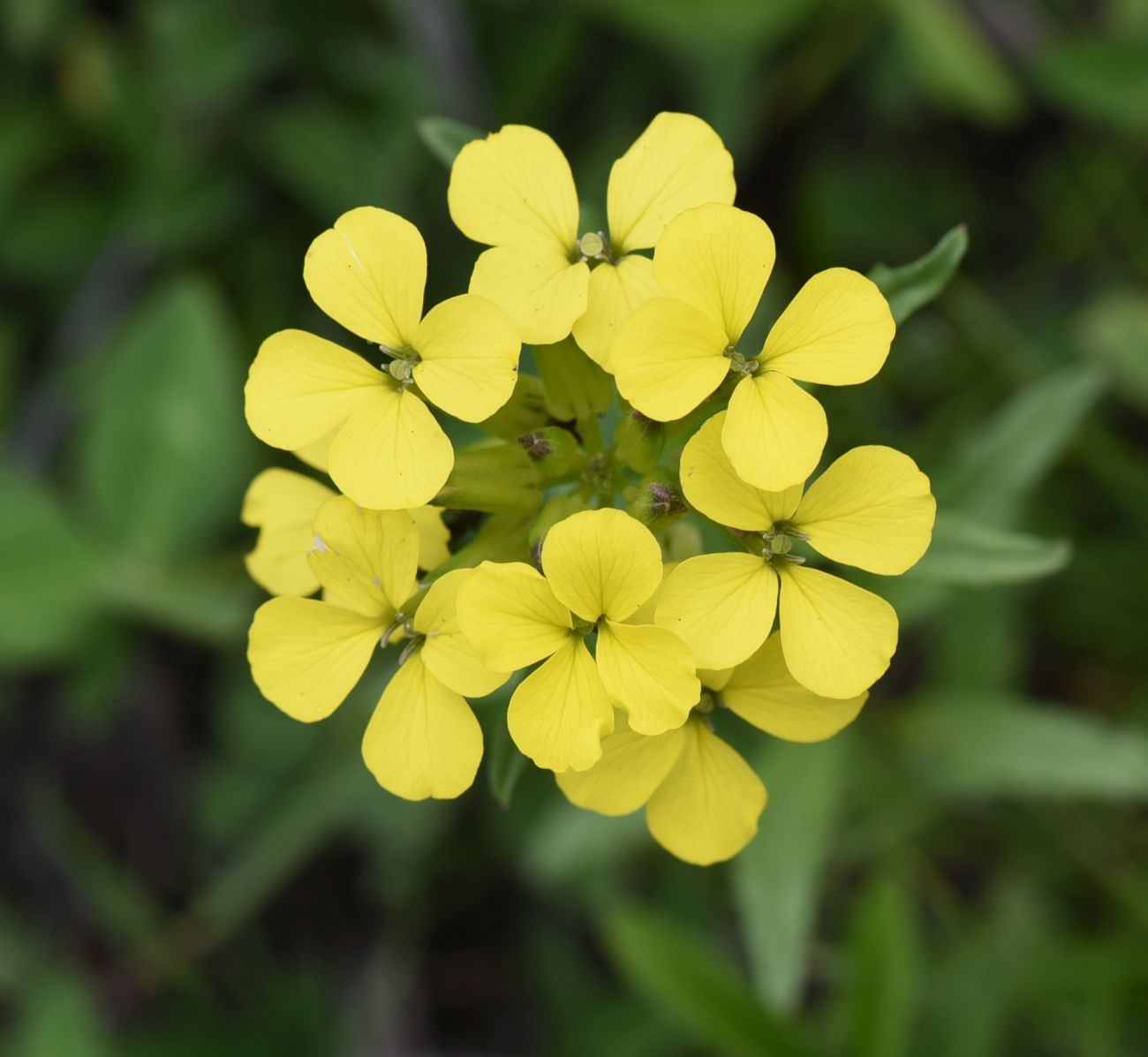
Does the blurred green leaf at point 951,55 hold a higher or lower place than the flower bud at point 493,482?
higher

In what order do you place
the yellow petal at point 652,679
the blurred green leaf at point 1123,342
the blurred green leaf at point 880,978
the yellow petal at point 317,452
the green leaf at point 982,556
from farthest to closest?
the blurred green leaf at point 1123,342 → the blurred green leaf at point 880,978 → the green leaf at point 982,556 → the yellow petal at point 317,452 → the yellow petal at point 652,679

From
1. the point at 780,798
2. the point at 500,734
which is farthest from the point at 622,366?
the point at 780,798

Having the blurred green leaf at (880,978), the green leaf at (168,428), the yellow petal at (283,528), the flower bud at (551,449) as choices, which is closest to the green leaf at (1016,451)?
the blurred green leaf at (880,978)

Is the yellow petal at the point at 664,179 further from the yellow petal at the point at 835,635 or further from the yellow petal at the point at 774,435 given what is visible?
the yellow petal at the point at 835,635

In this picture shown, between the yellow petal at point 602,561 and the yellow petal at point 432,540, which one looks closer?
the yellow petal at point 602,561

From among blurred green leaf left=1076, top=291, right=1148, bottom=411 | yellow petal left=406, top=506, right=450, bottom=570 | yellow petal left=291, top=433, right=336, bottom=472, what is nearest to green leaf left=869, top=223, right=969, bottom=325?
yellow petal left=406, top=506, right=450, bottom=570

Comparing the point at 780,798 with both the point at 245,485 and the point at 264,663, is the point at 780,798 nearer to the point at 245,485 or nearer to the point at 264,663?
the point at 264,663
